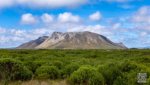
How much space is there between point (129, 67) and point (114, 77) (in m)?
1.01

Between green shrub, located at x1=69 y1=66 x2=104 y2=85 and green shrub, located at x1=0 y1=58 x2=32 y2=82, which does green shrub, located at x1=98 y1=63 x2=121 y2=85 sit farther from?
green shrub, located at x1=0 y1=58 x2=32 y2=82

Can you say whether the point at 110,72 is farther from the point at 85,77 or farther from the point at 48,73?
the point at 48,73

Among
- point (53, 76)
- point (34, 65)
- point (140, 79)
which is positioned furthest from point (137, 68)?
point (34, 65)

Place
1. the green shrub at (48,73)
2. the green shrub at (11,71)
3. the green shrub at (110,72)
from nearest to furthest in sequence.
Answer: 1. the green shrub at (11,71)
2. the green shrub at (110,72)
3. the green shrub at (48,73)

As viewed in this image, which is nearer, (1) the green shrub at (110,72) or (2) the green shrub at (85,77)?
(1) the green shrub at (110,72)

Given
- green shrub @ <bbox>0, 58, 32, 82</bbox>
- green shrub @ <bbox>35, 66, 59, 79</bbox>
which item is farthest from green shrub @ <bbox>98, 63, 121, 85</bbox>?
green shrub @ <bbox>35, 66, 59, 79</bbox>

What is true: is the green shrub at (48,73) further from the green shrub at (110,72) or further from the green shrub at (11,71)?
the green shrub at (110,72)

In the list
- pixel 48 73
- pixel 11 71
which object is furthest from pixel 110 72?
pixel 48 73

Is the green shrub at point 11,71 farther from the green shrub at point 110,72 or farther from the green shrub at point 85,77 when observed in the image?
the green shrub at point 110,72

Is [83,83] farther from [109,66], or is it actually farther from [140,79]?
[140,79]

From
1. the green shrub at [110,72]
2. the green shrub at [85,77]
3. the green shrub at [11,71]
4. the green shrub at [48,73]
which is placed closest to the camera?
the green shrub at [11,71]

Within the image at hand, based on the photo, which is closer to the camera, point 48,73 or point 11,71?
point 11,71

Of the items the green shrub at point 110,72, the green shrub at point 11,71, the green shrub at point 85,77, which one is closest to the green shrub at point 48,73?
the green shrub at point 11,71

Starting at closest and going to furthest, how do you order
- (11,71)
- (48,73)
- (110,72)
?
(110,72)
(11,71)
(48,73)
